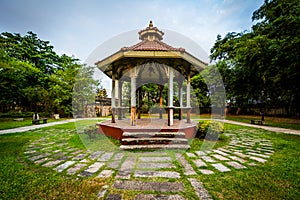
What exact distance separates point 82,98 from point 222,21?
12.9 metres

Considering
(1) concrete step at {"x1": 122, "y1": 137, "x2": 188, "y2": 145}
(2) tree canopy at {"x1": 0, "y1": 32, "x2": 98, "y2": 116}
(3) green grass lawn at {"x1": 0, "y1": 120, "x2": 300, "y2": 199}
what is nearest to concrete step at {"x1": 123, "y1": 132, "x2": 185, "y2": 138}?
(1) concrete step at {"x1": 122, "y1": 137, "x2": 188, "y2": 145}

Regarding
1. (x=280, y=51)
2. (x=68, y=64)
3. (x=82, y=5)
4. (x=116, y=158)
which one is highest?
(x=82, y=5)

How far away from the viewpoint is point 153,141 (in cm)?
401

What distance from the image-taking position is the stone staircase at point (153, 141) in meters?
3.84

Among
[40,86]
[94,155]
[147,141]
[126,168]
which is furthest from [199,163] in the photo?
[40,86]

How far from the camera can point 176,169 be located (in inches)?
103

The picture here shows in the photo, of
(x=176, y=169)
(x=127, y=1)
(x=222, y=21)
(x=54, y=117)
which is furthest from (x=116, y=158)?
(x=54, y=117)

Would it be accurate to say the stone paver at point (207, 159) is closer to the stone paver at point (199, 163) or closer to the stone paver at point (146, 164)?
the stone paver at point (146, 164)

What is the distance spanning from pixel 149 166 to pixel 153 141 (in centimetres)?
128

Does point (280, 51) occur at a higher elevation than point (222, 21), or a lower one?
lower

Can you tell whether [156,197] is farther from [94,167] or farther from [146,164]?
[94,167]

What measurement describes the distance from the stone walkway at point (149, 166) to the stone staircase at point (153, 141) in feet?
0.93

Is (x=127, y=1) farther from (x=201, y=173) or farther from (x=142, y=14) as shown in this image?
(x=201, y=173)

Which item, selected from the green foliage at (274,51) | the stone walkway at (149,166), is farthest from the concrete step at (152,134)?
the green foliage at (274,51)
